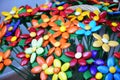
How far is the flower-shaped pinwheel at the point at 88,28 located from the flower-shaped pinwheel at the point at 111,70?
12 cm

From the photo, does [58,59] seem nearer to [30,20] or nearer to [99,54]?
[99,54]

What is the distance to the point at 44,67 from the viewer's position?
0.56m

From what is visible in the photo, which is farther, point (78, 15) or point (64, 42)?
point (78, 15)

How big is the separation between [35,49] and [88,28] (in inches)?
7.0

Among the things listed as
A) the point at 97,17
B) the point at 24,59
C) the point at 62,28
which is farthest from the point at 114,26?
the point at 24,59

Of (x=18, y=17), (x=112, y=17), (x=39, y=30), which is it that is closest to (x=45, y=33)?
(x=39, y=30)

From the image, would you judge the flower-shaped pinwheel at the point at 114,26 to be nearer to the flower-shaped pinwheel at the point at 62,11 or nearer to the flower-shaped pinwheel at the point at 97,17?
the flower-shaped pinwheel at the point at 97,17

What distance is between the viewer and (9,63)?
0.60 m

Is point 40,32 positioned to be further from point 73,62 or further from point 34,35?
point 73,62

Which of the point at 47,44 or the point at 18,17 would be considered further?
the point at 18,17

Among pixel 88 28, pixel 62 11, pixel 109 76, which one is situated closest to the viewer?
pixel 109 76

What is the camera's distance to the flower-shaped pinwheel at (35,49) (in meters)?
0.60

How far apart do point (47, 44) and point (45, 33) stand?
7 centimetres

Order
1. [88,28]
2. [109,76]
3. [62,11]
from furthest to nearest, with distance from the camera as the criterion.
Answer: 1. [62,11]
2. [88,28]
3. [109,76]
